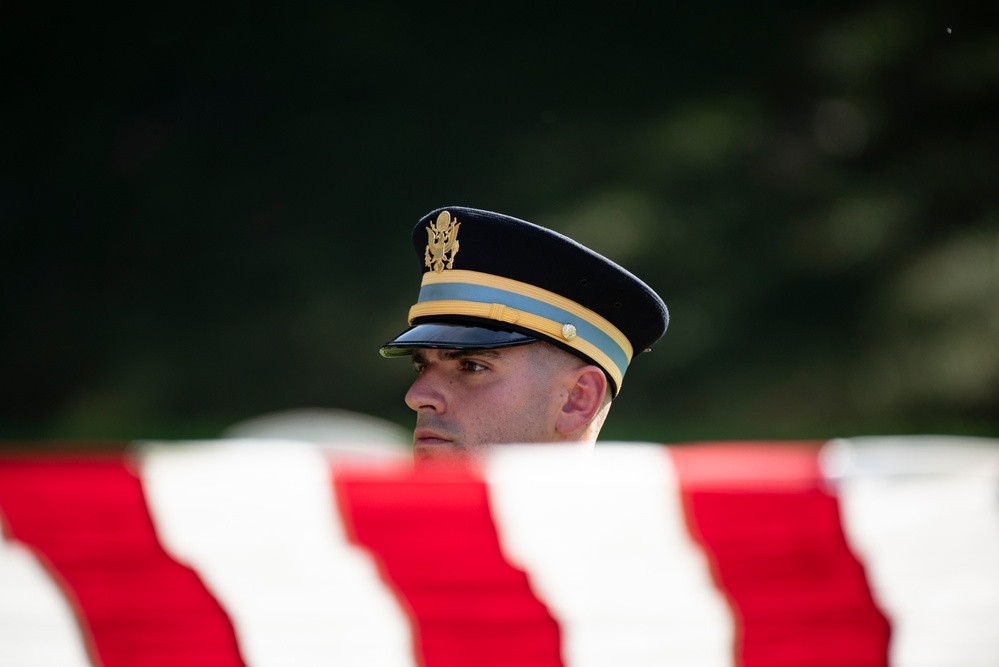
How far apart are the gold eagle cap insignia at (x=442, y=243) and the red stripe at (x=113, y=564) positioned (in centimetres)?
138

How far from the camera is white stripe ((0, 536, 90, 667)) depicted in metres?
1.10

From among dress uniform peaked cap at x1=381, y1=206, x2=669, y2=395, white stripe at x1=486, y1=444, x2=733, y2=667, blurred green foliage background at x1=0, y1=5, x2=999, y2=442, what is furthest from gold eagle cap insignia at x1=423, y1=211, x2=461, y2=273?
blurred green foliage background at x1=0, y1=5, x2=999, y2=442

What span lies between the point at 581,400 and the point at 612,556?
1.23 meters

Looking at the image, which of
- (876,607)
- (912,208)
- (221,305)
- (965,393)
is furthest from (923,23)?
(876,607)

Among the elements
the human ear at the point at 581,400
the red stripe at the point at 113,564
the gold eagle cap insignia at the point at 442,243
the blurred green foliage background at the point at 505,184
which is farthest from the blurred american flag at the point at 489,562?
the blurred green foliage background at the point at 505,184

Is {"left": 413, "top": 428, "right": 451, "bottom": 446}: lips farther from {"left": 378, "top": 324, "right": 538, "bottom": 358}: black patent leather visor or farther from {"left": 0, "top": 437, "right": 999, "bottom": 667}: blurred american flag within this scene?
{"left": 0, "top": 437, "right": 999, "bottom": 667}: blurred american flag

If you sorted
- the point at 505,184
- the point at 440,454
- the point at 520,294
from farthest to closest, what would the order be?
the point at 505,184
the point at 520,294
the point at 440,454

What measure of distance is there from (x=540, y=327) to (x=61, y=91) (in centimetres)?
704

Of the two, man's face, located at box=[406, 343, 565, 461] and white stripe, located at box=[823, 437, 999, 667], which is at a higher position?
man's face, located at box=[406, 343, 565, 461]

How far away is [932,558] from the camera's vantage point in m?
1.14

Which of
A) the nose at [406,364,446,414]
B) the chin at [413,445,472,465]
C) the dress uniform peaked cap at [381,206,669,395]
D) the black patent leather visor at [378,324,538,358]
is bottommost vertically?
the chin at [413,445,472,465]

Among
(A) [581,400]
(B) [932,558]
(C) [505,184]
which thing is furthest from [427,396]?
(C) [505,184]

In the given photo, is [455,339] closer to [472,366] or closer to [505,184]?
[472,366]

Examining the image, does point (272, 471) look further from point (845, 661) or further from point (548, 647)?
point (845, 661)
